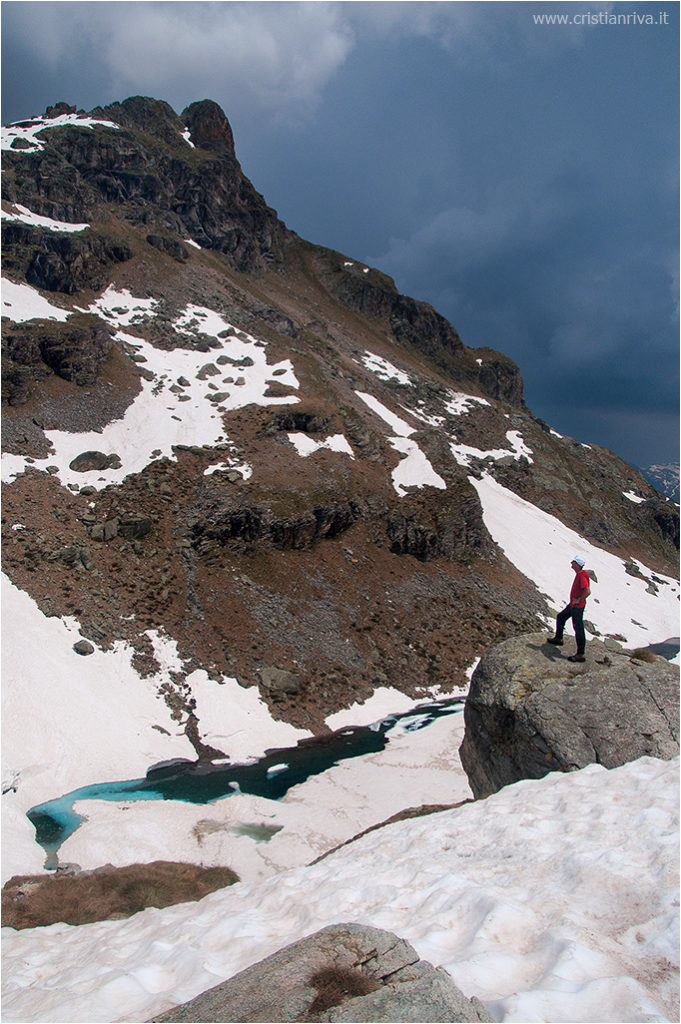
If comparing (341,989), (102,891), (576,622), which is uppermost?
(576,622)

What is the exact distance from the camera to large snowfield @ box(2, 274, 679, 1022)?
602 cm

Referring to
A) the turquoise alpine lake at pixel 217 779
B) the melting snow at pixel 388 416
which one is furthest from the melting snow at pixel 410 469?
the turquoise alpine lake at pixel 217 779

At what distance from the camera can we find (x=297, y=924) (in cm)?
805

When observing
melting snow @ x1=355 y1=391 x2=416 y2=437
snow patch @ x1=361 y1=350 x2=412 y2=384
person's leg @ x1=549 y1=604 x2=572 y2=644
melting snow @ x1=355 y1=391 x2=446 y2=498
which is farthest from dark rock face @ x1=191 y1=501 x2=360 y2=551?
snow patch @ x1=361 y1=350 x2=412 y2=384

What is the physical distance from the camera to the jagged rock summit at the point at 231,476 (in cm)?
4131

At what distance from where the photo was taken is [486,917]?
263 inches

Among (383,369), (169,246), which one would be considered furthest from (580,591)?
(169,246)

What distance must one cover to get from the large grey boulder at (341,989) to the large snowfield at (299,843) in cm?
53

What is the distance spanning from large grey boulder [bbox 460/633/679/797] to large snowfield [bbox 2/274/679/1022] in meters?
2.13

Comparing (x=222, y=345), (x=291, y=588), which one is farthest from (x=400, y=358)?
(x=291, y=588)

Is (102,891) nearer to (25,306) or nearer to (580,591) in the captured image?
(580,591)

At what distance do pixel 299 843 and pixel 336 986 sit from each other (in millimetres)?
22353

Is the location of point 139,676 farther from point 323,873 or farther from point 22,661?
point 323,873

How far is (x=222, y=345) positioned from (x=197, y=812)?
66236mm
